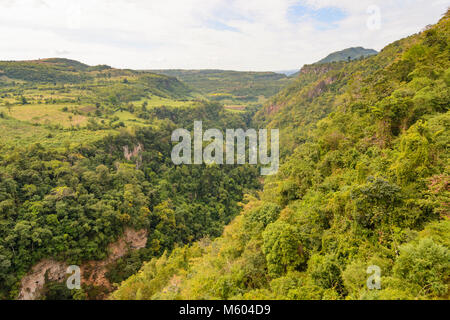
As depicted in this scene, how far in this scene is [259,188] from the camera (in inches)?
2426

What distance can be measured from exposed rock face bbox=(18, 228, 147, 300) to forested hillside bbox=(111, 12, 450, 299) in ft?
48.9

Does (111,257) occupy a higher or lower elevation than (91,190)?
lower

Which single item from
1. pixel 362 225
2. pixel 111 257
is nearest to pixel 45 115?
pixel 111 257

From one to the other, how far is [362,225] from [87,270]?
32827 millimetres

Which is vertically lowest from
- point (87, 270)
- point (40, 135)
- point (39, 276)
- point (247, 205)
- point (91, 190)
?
point (87, 270)

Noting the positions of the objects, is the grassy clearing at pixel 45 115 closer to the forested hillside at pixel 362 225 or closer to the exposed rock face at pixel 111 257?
the exposed rock face at pixel 111 257

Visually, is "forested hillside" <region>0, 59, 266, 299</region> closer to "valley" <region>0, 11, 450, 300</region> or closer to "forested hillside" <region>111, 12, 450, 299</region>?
"valley" <region>0, 11, 450, 300</region>

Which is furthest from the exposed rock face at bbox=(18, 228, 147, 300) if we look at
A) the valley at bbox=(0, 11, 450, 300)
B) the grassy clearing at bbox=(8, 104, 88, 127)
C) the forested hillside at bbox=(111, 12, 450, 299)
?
the grassy clearing at bbox=(8, 104, 88, 127)

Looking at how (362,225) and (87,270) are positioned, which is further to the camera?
(87,270)

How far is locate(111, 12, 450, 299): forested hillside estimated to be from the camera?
28.0 feet

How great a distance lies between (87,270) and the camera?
29391mm

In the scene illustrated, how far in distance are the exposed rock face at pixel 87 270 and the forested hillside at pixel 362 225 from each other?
1491cm

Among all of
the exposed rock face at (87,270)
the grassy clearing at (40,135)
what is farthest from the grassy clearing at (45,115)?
the exposed rock face at (87,270)

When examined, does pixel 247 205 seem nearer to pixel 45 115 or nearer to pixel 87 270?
pixel 87 270
